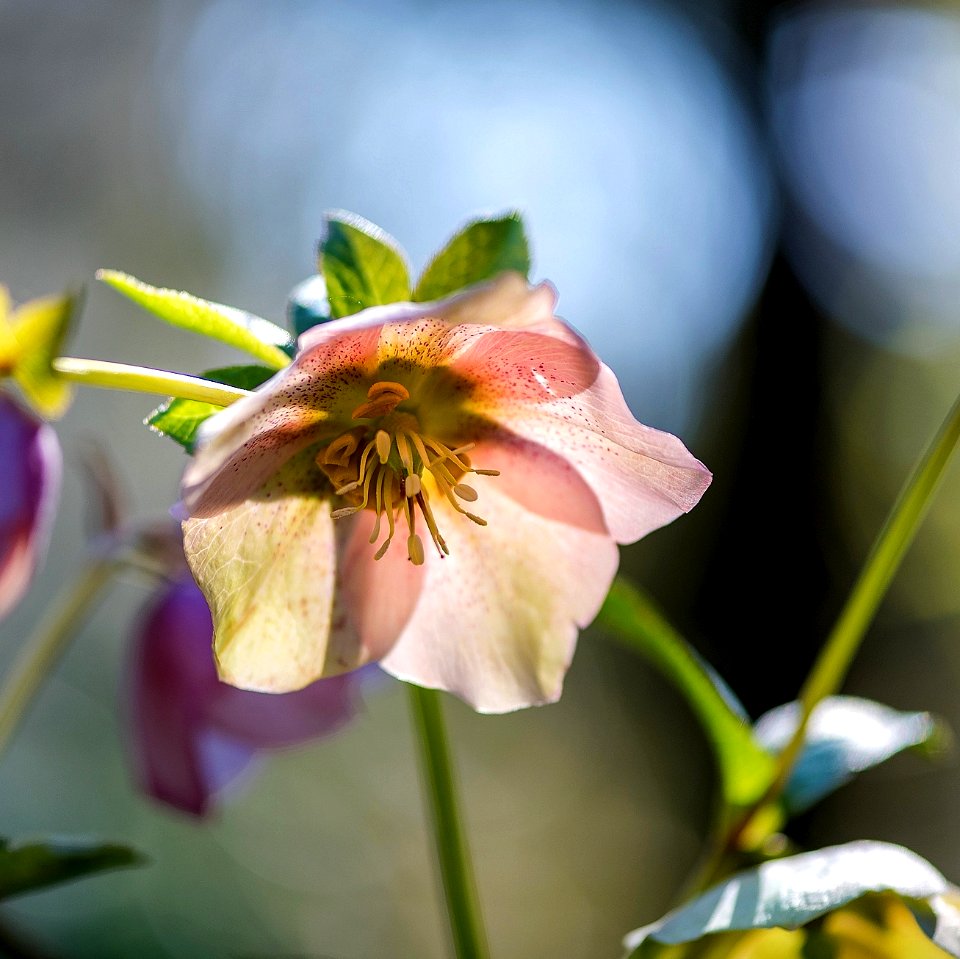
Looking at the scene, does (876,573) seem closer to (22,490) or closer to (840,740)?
(840,740)

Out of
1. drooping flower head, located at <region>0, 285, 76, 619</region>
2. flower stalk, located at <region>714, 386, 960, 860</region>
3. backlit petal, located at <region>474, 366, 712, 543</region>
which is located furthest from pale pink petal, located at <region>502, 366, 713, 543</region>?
drooping flower head, located at <region>0, 285, 76, 619</region>

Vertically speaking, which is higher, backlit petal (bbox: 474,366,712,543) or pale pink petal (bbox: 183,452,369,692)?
backlit petal (bbox: 474,366,712,543)

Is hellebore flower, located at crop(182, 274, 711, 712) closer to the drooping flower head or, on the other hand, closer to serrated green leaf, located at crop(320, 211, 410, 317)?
serrated green leaf, located at crop(320, 211, 410, 317)

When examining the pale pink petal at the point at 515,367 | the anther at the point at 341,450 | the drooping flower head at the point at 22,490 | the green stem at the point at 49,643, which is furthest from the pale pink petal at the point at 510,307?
the green stem at the point at 49,643

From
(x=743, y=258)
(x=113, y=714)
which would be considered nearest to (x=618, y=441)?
(x=743, y=258)

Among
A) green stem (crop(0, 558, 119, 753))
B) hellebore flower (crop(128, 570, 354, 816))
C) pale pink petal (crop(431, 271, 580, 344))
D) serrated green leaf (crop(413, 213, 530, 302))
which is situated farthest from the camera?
hellebore flower (crop(128, 570, 354, 816))

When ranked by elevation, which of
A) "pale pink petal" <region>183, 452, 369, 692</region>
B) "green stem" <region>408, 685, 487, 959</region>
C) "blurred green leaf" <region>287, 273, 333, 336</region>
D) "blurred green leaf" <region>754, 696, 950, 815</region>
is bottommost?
"green stem" <region>408, 685, 487, 959</region>

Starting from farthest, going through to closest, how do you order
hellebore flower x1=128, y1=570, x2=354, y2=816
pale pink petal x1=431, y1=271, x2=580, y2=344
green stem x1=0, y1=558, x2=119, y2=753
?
hellebore flower x1=128, y1=570, x2=354, y2=816, green stem x1=0, y1=558, x2=119, y2=753, pale pink petal x1=431, y1=271, x2=580, y2=344
